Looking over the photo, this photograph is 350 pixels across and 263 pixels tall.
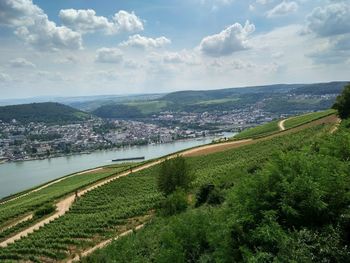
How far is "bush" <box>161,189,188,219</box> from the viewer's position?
2956 centimetres

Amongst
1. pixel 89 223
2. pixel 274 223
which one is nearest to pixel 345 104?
pixel 89 223

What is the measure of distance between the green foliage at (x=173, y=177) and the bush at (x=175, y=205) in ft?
18.4

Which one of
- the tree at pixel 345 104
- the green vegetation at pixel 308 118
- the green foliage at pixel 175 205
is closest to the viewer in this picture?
the green foliage at pixel 175 205

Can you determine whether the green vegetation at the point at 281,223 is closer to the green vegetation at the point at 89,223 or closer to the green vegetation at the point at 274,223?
the green vegetation at the point at 274,223

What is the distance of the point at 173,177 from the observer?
36.4 m

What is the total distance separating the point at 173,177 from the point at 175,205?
6.82m

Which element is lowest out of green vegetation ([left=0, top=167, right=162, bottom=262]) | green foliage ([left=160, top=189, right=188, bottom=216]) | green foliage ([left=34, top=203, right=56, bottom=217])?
green foliage ([left=34, top=203, right=56, bottom=217])

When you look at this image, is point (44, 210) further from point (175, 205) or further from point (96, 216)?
point (175, 205)

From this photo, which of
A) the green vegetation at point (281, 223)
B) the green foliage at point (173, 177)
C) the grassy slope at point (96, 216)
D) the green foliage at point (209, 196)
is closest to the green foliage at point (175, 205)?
the green foliage at point (209, 196)

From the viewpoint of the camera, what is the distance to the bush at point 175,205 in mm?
29562

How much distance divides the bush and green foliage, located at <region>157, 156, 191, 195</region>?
5.60 metres

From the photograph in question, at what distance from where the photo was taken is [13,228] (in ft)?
126

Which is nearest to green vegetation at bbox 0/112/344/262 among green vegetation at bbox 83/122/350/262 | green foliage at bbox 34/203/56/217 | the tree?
green vegetation at bbox 83/122/350/262

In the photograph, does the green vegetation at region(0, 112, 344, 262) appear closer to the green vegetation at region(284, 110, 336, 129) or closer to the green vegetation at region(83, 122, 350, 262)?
the green vegetation at region(83, 122, 350, 262)
